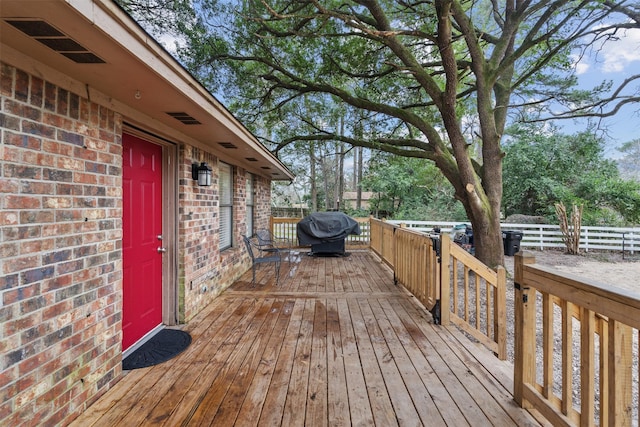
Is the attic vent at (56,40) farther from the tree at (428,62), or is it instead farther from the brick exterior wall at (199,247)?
the tree at (428,62)

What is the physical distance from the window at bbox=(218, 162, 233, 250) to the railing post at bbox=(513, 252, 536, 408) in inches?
164

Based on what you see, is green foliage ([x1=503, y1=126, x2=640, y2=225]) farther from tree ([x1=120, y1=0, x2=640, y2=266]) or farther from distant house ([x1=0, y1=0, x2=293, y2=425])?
distant house ([x1=0, y1=0, x2=293, y2=425])

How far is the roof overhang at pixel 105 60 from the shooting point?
1.24 meters

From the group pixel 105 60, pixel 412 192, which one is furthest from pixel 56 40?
pixel 412 192

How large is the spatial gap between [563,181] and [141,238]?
51.1 feet

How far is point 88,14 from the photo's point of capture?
1.22 meters

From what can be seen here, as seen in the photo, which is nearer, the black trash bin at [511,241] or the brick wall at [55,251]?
the brick wall at [55,251]

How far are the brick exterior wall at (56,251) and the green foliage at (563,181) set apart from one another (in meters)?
14.3

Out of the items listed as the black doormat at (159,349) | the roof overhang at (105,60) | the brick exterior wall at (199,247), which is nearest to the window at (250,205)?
the brick exterior wall at (199,247)

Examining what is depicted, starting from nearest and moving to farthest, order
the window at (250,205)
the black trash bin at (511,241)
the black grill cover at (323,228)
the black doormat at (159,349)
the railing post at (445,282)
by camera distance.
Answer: the black doormat at (159,349), the railing post at (445,282), the window at (250,205), the black grill cover at (323,228), the black trash bin at (511,241)

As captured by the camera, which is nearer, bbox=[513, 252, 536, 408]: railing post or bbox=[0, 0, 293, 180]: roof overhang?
bbox=[0, 0, 293, 180]: roof overhang

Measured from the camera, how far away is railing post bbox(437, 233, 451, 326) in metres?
3.32

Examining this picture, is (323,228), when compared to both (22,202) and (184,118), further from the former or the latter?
(22,202)

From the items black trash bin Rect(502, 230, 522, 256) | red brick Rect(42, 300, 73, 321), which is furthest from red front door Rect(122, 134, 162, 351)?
black trash bin Rect(502, 230, 522, 256)
